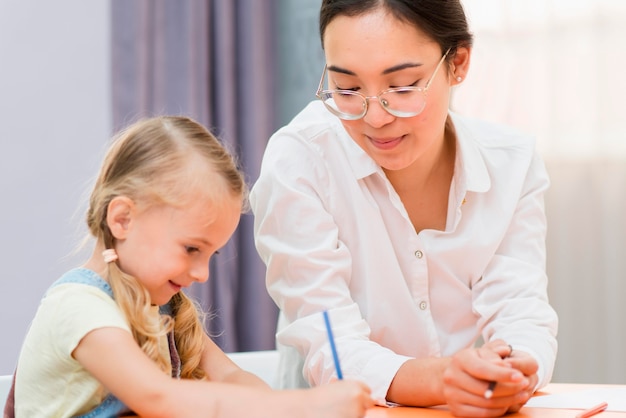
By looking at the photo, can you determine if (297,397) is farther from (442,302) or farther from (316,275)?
(442,302)

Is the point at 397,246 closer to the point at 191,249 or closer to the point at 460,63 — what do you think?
the point at 460,63

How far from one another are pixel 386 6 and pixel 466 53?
21cm

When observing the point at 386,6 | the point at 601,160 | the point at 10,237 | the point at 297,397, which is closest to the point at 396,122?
the point at 386,6

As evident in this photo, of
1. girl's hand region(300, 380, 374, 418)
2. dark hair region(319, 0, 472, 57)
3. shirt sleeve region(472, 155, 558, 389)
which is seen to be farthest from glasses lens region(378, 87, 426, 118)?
girl's hand region(300, 380, 374, 418)

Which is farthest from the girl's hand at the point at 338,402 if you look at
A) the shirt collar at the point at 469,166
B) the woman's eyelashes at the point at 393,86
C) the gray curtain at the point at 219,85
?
the gray curtain at the point at 219,85

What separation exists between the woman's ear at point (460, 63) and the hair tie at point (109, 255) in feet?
2.24

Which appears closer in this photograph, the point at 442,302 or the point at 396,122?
the point at 396,122

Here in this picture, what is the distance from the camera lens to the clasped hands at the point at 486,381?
44.5 inches

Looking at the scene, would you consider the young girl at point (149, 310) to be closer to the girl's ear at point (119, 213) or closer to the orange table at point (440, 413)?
the girl's ear at point (119, 213)

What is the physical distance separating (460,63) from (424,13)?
155 millimetres

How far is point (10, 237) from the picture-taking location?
8.50ft

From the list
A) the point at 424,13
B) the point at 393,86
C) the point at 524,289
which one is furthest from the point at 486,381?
the point at 424,13

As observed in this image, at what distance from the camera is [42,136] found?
2.64 meters

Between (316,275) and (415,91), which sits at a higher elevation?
(415,91)
